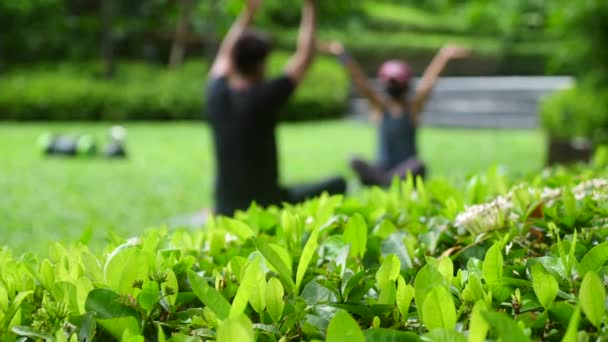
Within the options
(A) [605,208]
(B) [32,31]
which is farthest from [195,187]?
(B) [32,31]

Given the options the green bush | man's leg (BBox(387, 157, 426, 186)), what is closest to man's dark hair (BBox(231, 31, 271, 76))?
man's leg (BBox(387, 157, 426, 186))

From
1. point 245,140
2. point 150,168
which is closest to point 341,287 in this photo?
point 245,140

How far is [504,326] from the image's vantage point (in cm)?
88

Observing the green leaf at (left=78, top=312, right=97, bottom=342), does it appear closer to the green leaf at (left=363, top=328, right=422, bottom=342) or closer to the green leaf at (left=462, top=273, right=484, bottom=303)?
the green leaf at (left=363, top=328, right=422, bottom=342)

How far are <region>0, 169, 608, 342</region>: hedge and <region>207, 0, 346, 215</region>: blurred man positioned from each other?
7.83 ft

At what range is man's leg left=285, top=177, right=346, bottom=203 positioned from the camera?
431 centimetres

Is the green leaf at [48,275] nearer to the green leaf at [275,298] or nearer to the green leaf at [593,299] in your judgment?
the green leaf at [275,298]

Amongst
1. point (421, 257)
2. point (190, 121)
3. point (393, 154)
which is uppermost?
point (421, 257)

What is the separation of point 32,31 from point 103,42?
1.96m

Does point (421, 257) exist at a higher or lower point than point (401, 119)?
higher

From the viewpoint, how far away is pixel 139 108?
13.8m

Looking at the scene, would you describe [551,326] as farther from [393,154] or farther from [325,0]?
[325,0]

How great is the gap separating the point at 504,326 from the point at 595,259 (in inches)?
13.1

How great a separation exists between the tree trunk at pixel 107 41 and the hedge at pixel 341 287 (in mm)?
14797
